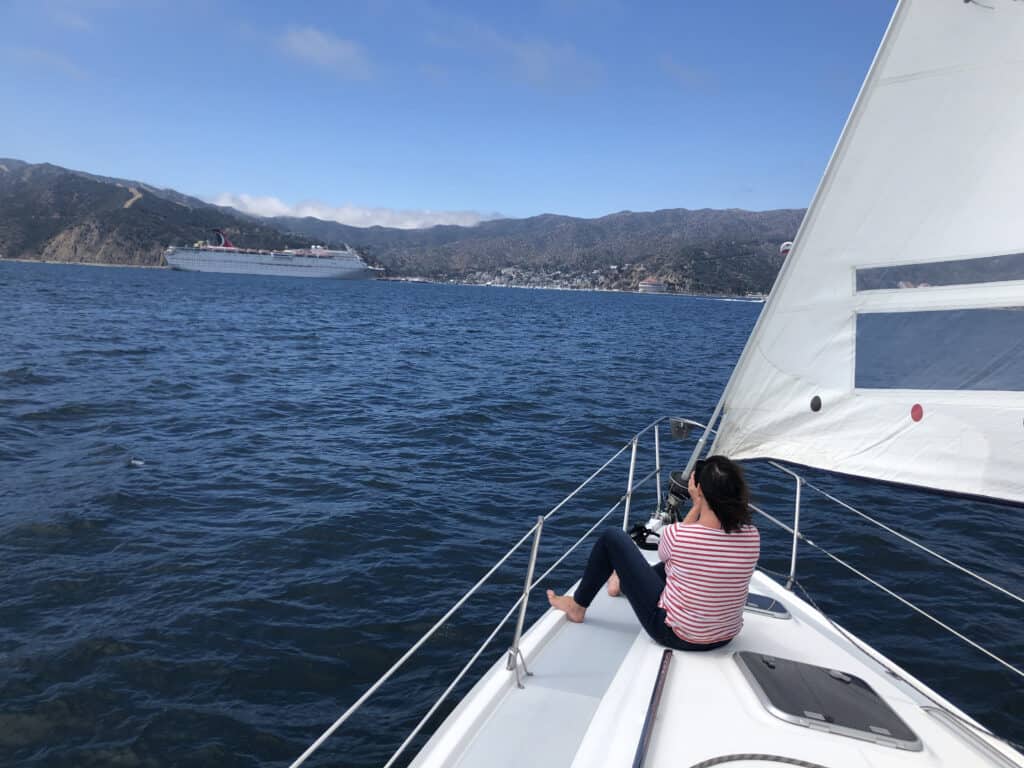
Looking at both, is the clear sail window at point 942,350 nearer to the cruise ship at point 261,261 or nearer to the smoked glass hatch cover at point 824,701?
the smoked glass hatch cover at point 824,701

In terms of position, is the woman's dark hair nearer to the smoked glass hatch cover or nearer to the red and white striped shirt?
the red and white striped shirt

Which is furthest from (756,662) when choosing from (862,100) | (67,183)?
(67,183)

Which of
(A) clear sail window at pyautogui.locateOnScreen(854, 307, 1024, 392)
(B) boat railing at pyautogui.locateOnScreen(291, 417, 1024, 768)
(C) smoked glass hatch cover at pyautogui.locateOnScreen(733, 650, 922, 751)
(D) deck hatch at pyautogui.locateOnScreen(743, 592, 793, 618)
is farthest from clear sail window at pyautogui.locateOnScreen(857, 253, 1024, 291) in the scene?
(C) smoked glass hatch cover at pyautogui.locateOnScreen(733, 650, 922, 751)

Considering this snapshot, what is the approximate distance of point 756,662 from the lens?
2893 millimetres

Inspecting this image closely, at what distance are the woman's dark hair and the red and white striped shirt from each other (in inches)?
2.7

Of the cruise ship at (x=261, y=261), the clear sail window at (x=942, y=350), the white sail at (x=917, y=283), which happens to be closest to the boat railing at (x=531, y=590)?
the white sail at (x=917, y=283)

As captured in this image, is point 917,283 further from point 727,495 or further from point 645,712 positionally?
point 645,712

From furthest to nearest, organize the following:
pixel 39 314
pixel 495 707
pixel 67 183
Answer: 1. pixel 67 183
2. pixel 39 314
3. pixel 495 707

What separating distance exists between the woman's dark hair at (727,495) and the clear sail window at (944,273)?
165 cm

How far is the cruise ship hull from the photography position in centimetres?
12331

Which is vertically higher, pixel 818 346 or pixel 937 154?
pixel 937 154

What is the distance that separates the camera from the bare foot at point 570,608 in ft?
12.1

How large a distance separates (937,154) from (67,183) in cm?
25279

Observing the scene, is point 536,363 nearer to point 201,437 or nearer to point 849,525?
point 201,437
